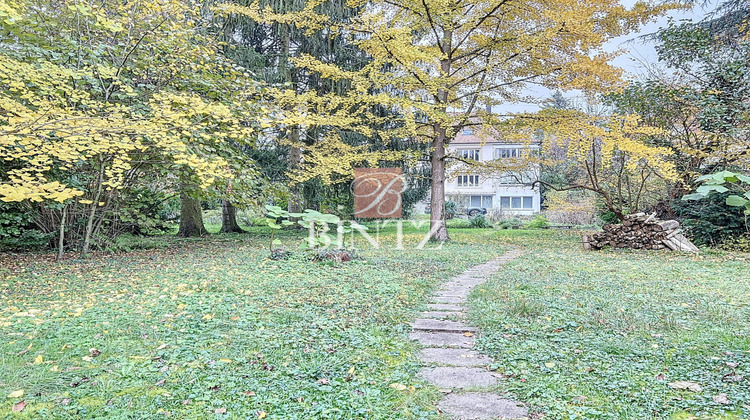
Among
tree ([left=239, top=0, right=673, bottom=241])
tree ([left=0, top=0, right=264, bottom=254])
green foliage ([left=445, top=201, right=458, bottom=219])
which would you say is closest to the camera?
tree ([left=0, top=0, right=264, bottom=254])

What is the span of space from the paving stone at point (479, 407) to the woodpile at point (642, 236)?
8970mm

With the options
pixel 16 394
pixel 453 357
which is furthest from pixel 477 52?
pixel 16 394

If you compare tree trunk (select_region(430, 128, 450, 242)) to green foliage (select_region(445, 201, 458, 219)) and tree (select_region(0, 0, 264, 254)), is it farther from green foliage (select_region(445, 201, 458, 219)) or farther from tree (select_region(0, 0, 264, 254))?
green foliage (select_region(445, 201, 458, 219))

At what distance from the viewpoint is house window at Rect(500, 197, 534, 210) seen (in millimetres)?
28672

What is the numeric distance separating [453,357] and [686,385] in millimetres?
1292

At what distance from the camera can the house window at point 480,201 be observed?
1153 inches

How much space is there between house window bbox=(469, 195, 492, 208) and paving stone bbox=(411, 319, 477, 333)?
85.8 feet

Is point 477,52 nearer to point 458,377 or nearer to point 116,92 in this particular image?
point 116,92

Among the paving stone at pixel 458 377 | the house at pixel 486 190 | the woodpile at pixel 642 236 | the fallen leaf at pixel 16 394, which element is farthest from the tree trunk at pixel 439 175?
the house at pixel 486 190

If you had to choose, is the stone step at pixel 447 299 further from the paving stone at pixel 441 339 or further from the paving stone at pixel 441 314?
the paving stone at pixel 441 339

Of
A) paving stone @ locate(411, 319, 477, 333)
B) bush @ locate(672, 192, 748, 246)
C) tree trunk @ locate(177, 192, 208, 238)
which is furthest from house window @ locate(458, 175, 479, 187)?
paving stone @ locate(411, 319, 477, 333)

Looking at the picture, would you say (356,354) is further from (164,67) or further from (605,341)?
(164,67)

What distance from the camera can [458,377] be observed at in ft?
8.46

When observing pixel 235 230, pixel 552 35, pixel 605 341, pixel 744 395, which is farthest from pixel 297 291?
pixel 235 230
